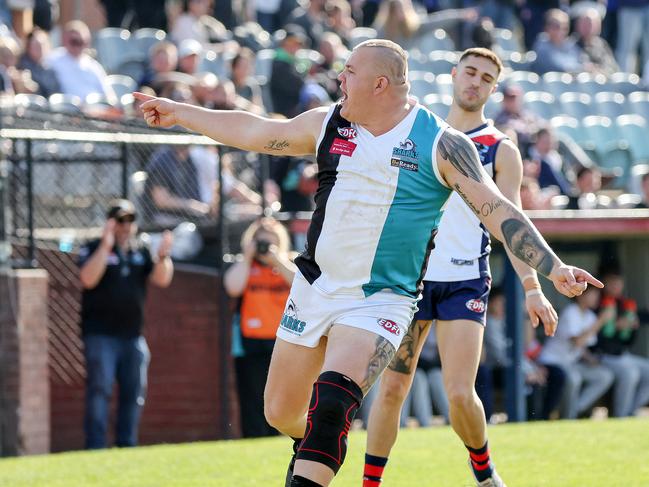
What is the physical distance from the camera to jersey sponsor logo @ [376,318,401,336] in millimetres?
6138

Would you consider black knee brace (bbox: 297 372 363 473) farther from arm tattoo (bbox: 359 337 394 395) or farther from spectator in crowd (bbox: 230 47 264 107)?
spectator in crowd (bbox: 230 47 264 107)

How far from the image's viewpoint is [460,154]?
6.10 metres

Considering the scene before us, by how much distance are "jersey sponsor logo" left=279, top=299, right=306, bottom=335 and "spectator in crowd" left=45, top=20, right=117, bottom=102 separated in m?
8.98

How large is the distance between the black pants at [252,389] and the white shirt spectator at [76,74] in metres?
3.75

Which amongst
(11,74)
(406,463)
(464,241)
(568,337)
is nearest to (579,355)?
(568,337)

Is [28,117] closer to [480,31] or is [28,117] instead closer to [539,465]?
[539,465]

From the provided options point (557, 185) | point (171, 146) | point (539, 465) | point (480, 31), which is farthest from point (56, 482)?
point (480, 31)

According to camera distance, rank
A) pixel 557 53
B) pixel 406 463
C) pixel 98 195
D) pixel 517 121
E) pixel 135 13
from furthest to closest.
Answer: pixel 557 53 < pixel 135 13 < pixel 517 121 < pixel 98 195 < pixel 406 463

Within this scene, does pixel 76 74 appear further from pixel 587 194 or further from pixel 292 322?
pixel 292 322

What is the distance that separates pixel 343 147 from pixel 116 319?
6.64 m

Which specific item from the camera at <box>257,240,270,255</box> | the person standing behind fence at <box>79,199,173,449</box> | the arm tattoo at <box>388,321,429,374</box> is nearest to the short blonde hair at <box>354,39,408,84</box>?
the arm tattoo at <box>388,321,429,374</box>

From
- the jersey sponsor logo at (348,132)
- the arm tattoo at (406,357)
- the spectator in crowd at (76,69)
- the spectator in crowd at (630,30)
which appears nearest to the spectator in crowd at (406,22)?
the spectator in crowd at (630,30)

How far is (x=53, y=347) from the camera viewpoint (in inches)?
523

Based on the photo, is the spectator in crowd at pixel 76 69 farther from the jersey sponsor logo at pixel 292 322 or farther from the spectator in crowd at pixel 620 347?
the jersey sponsor logo at pixel 292 322
